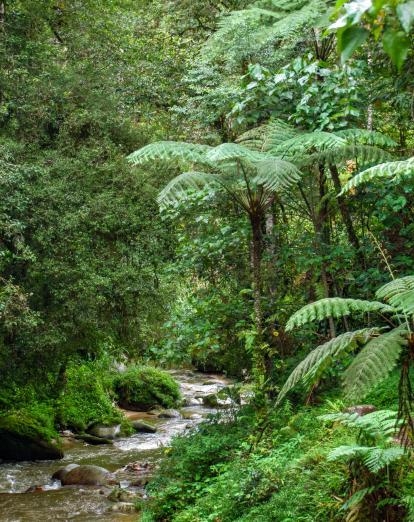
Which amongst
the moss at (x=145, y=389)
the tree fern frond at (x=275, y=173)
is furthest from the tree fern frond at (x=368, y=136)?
the moss at (x=145, y=389)

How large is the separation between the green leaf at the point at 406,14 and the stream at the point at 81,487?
6.60m

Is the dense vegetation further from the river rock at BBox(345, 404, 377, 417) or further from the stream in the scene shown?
Result: the stream

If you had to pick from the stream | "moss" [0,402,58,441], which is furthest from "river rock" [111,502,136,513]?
"moss" [0,402,58,441]

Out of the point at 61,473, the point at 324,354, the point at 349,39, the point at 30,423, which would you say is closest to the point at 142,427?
the point at 30,423

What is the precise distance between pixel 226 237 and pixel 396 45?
6.14 meters

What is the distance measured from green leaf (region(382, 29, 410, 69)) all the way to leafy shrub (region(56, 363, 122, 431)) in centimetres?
1128

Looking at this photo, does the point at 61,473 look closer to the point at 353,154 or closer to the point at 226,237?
the point at 226,237

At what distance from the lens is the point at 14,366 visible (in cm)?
896

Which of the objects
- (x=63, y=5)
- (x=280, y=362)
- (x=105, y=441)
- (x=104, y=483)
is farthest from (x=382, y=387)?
(x=63, y=5)

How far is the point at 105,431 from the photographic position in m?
11.7

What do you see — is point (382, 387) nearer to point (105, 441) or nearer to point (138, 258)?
point (138, 258)

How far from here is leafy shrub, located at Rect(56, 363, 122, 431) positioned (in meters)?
12.0

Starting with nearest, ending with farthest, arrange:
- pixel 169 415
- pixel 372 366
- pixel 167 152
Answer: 1. pixel 372 366
2. pixel 167 152
3. pixel 169 415

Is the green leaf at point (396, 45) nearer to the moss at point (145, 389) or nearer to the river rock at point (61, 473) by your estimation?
the river rock at point (61, 473)
